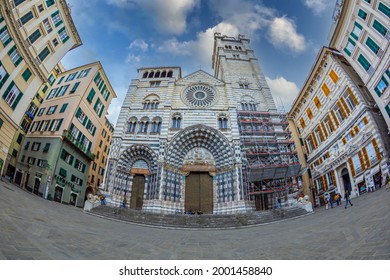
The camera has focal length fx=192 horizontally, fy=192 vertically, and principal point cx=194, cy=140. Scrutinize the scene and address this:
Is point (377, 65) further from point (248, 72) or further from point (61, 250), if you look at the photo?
point (61, 250)

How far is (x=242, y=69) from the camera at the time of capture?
29.4 metres

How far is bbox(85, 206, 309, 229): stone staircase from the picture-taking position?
13.6 m

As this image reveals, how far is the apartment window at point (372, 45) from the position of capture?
52.5 feet

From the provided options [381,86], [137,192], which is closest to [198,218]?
[137,192]

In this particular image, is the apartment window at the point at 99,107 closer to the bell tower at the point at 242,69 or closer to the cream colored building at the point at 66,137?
the cream colored building at the point at 66,137

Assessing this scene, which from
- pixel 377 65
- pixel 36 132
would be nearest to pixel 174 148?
pixel 36 132

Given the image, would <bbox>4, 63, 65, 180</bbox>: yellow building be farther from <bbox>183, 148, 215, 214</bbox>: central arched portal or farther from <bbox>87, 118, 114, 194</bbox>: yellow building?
<bbox>183, 148, 215, 214</bbox>: central arched portal

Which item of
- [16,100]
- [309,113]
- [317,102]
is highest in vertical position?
[317,102]

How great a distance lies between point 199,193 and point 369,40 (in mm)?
20715

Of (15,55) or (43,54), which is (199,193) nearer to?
(15,55)

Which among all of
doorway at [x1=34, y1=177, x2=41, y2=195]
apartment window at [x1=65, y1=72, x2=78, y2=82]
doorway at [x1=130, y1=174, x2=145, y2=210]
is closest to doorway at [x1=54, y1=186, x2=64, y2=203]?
doorway at [x1=34, y1=177, x2=41, y2=195]

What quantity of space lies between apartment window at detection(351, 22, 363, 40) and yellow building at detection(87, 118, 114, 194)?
33.2 metres

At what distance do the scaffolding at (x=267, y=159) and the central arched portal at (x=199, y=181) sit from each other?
389 centimetres

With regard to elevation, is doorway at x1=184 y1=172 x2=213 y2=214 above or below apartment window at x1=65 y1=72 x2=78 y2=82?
below
